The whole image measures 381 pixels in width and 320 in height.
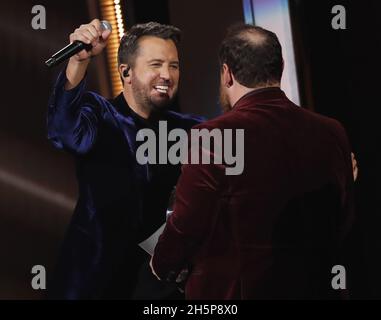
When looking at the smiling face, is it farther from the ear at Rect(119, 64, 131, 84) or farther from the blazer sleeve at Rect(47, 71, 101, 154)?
the blazer sleeve at Rect(47, 71, 101, 154)

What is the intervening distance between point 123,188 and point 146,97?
32cm

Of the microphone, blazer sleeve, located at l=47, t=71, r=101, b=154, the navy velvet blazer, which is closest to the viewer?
the microphone

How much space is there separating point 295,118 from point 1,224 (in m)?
1.12

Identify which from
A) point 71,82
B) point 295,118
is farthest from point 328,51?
point 71,82

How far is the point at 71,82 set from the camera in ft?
7.02

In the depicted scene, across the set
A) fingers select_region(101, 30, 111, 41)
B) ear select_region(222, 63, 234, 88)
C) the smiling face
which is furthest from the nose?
ear select_region(222, 63, 234, 88)

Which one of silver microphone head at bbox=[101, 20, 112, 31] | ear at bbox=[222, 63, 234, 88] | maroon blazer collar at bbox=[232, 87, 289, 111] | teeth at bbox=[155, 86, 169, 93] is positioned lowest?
maroon blazer collar at bbox=[232, 87, 289, 111]

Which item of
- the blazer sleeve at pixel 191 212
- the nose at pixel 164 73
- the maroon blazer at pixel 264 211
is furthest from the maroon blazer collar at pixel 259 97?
the nose at pixel 164 73

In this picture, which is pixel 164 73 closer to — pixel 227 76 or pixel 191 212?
pixel 227 76

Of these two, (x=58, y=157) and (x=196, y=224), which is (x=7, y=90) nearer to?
(x=58, y=157)

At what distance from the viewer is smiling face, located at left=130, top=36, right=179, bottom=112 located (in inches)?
88.6

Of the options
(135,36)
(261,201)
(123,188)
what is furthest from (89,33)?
(261,201)

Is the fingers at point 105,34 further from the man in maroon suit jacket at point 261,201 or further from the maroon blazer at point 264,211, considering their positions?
the maroon blazer at point 264,211

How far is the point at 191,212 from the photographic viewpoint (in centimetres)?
175
